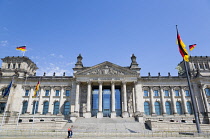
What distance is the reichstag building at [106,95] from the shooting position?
45.0m

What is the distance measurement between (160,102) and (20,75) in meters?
48.7

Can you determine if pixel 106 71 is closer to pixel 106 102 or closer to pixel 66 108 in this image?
pixel 106 102

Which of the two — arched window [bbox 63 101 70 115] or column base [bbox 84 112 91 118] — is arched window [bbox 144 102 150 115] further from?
arched window [bbox 63 101 70 115]

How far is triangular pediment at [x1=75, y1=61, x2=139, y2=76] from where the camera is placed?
46938 millimetres

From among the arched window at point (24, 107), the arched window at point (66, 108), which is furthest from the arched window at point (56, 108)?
the arched window at point (24, 107)

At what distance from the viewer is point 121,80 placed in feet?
152

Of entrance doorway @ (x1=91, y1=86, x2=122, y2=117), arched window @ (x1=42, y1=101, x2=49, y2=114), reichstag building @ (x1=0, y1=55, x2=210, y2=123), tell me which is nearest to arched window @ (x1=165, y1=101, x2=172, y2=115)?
reichstag building @ (x1=0, y1=55, x2=210, y2=123)

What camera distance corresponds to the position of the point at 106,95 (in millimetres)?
48625

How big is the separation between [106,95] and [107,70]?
328 inches

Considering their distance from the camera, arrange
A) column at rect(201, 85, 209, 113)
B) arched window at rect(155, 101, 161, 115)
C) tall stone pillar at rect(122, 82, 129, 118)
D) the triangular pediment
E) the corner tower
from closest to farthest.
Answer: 1. tall stone pillar at rect(122, 82, 129, 118)
2. column at rect(201, 85, 209, 113)
3. the triangular pediment
4. arched window at rect(155, 101, 161, 115)
5. the corner tower

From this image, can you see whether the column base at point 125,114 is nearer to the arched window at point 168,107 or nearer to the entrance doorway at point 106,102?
the entrance doorway at point 106,102

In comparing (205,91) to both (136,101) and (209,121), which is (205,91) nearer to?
(209,121)

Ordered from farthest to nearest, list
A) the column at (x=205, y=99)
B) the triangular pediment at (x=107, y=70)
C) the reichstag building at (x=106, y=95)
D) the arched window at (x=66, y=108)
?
the triangular pediment at (x=107, y=70) < the arched window at (x=66, y=108) < the column at (x=205, y=99) < the reichstag building at (x=106, y=95)

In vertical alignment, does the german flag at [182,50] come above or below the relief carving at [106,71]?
below
